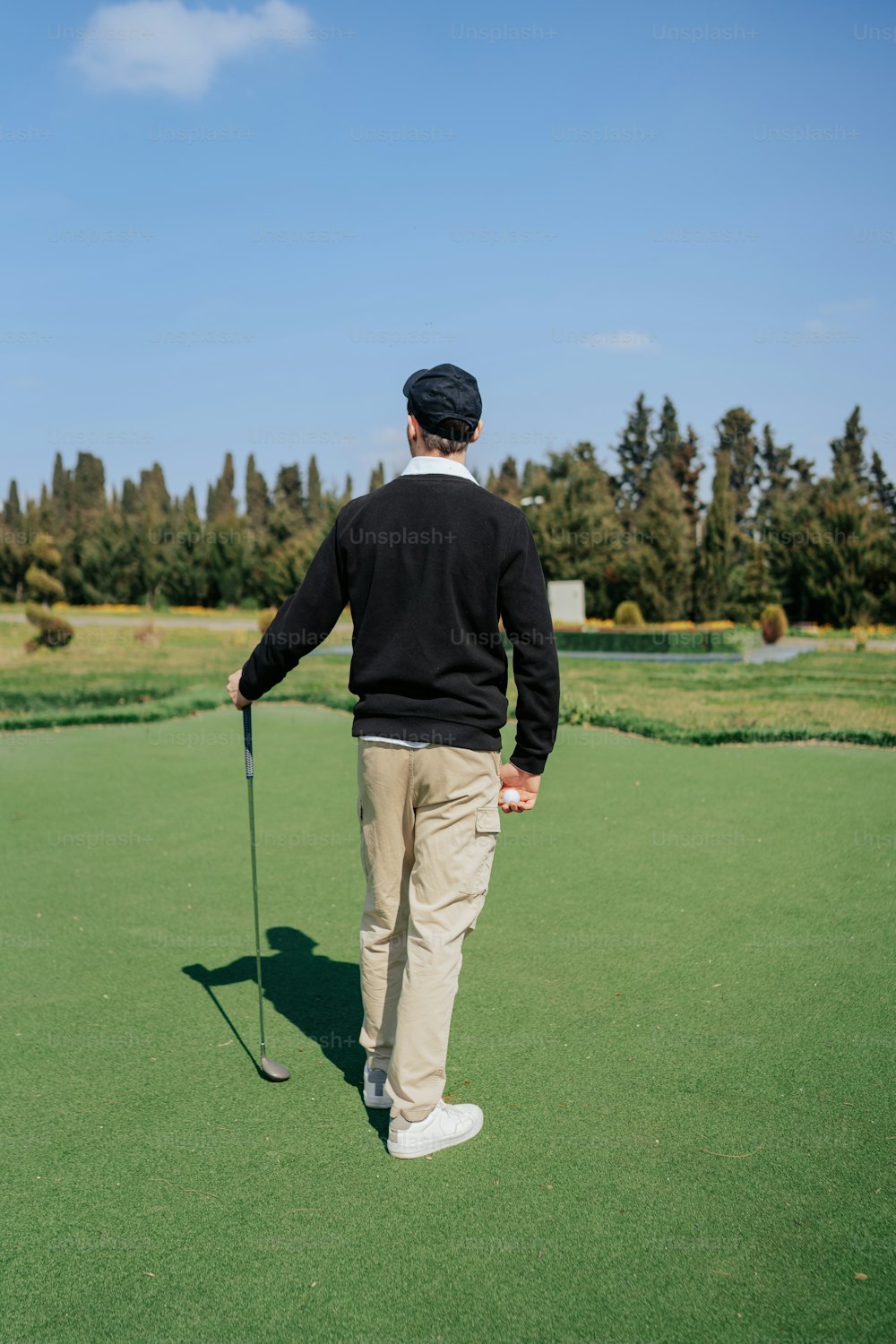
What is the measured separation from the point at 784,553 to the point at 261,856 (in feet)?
97.9

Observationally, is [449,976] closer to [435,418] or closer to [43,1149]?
[43,1149]

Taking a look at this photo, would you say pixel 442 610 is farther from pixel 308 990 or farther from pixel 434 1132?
pixel 308 990

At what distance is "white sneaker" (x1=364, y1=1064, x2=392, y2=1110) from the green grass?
23.9ft

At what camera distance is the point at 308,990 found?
3.86m

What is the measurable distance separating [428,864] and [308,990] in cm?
143

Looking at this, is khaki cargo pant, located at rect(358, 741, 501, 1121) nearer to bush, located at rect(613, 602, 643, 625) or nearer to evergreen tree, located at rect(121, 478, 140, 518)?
bush, located at rect(613, 602, 643, 625)

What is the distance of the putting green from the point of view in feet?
6.96

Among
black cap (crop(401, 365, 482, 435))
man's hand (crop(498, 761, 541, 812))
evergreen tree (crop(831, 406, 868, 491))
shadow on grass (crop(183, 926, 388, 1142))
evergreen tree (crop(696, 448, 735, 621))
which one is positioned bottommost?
shadow on grass (crop(183, 926, 388, 1142))

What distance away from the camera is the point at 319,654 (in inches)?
981

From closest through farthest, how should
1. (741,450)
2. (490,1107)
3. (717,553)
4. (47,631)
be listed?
(490,1107) < (47,631) < (717,553) < (741,450)

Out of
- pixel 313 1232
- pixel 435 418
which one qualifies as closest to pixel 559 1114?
pixel 313 1232

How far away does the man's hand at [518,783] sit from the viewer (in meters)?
2.79

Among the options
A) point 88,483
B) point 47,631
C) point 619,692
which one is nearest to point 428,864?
point 619,692

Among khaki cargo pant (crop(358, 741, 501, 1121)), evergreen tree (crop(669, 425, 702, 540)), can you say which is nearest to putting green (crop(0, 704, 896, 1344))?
khaki cargo pant (crop(358, 741, 501, 1121))
